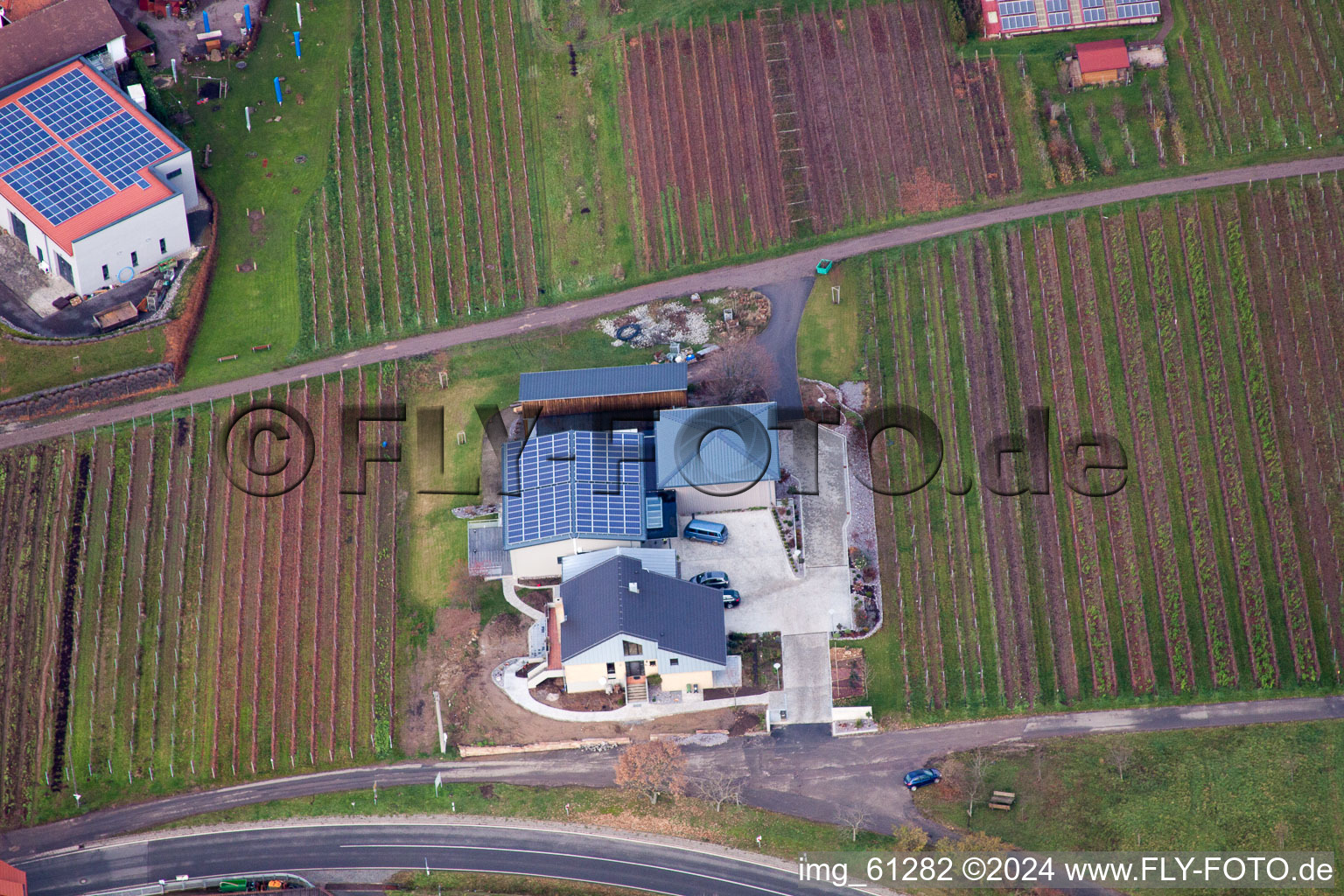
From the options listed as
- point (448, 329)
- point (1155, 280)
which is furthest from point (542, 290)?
point (1155, 280)

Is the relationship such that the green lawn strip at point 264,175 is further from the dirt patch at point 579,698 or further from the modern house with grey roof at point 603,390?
the dirt patch at point 579,698

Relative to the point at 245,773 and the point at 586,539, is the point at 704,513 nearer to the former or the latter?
the point at 586,539

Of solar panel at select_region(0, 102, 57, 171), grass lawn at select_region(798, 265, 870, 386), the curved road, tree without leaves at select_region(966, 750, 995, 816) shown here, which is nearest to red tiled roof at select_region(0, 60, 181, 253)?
solar panel at select_region(0, 102, 57, 171)

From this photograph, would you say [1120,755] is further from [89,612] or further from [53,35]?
[53,35]

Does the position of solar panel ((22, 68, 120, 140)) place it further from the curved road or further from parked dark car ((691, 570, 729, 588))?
parked dark car ((691, 570, 729, 588))

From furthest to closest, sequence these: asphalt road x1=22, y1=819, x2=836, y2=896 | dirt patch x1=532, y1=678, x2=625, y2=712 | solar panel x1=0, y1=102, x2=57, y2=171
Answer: solar panel x1=0, y1=102, x2=57, y2=171 < dirt patch x1=532, y1=678, x2=625, y2=712 < asphalt road x1=22, y1=819, x2=836, y2=896

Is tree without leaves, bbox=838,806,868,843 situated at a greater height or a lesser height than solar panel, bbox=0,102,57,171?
lesser
